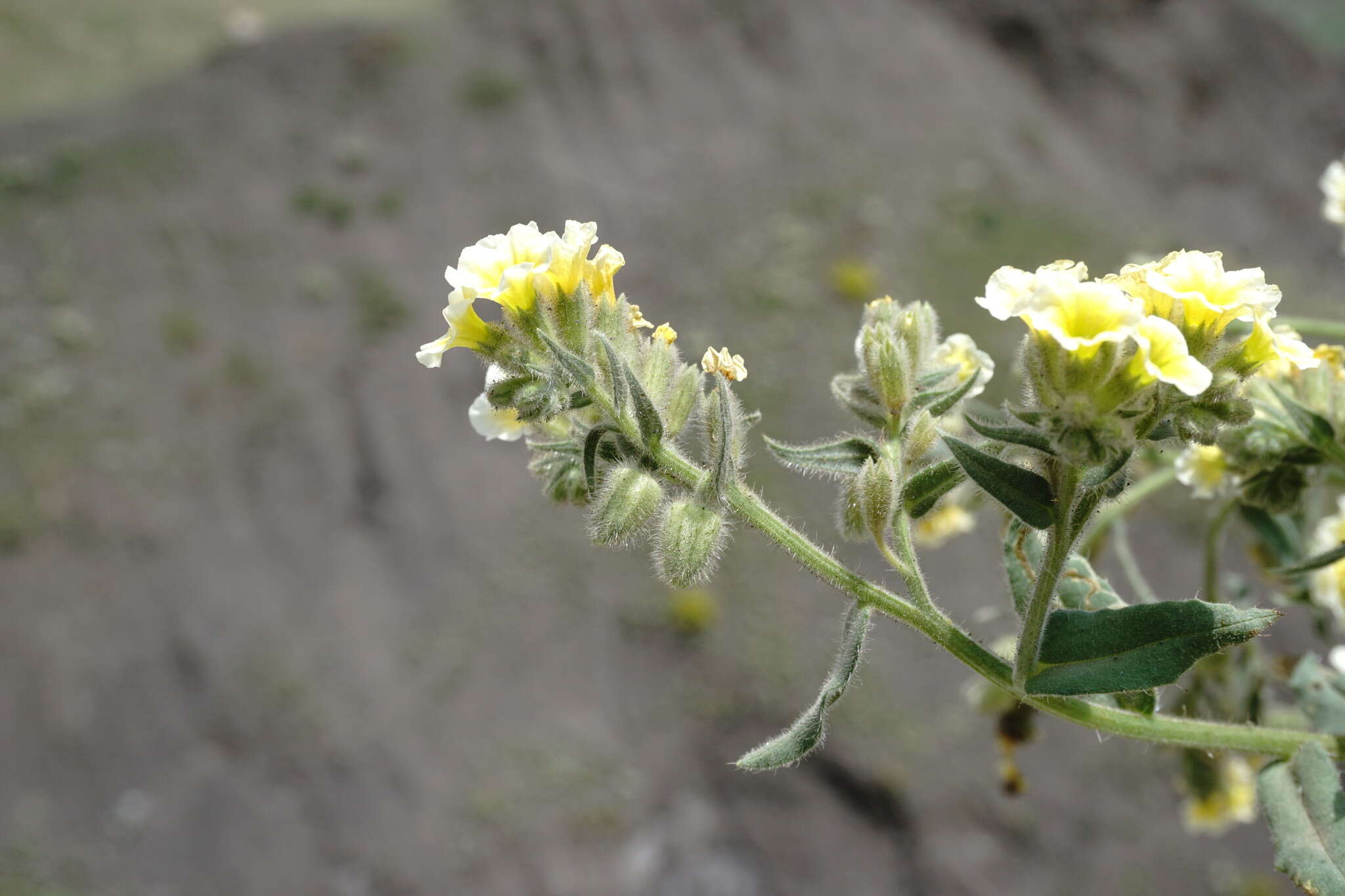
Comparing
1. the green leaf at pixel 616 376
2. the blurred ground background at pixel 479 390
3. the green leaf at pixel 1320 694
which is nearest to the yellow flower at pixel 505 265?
the green leaf at pixel 616 376

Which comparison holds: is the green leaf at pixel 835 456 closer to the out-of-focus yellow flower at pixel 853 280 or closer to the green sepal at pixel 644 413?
the green sepal at pixel 644 413

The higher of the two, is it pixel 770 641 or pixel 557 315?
pixel 770 641

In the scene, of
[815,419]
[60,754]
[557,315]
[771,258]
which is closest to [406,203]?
[771,258]

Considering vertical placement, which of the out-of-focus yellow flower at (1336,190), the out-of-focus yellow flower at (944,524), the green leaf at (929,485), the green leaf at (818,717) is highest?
the out-of-focus yellow flower at (1336,190)

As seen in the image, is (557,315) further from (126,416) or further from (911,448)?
(126,416)

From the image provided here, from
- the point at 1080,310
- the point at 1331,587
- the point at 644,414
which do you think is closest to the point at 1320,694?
the point at 1331,587

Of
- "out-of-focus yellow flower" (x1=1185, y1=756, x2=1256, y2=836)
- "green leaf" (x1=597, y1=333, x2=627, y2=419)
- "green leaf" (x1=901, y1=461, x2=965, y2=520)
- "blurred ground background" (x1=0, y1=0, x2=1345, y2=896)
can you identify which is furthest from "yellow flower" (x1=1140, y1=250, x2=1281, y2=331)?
"blurred ground background" (x1=0, y1=0, x2=1345, y2=896)
